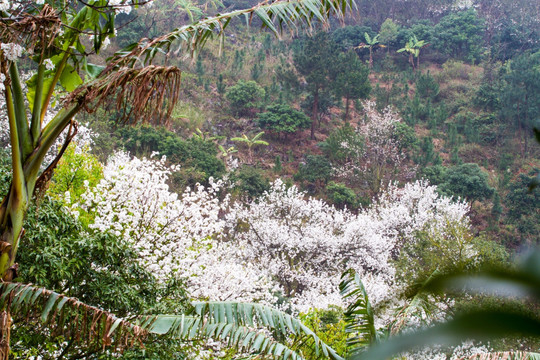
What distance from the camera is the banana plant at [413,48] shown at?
40166mm

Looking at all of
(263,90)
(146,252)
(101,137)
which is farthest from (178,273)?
(263,90)

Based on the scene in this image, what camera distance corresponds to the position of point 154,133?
25.4m

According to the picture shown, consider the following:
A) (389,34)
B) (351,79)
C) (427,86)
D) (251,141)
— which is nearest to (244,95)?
(251,141)

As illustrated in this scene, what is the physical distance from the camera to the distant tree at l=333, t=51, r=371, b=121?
32.2 metres

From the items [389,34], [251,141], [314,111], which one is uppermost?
[389,34]

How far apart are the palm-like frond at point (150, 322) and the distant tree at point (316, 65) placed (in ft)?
96.2

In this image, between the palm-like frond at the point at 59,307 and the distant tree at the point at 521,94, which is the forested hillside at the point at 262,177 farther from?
the distant tree at the point at 521,94

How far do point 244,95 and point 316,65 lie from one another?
5.09 meters

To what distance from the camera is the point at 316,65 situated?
1286 inches

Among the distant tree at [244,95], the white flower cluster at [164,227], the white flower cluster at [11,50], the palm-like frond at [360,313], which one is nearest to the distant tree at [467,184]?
the distant tree at [244,95]

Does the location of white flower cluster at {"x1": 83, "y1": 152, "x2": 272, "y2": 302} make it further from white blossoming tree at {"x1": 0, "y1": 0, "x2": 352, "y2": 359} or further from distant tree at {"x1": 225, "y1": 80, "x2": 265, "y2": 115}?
distant tree at {"x1": 225, "y1": 80, "x2": 265, "y2": 115}

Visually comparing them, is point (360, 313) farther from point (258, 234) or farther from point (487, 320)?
point (258, 234)

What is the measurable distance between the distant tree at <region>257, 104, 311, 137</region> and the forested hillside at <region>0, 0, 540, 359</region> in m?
0.16

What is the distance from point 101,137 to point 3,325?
72.7 ft
